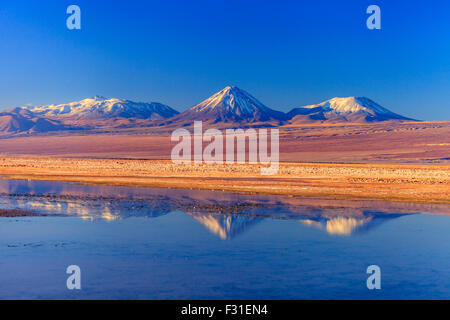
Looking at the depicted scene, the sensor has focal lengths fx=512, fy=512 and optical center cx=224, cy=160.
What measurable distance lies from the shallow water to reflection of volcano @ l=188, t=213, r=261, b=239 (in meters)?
0.04

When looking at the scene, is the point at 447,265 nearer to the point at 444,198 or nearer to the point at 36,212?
the point at 444,198

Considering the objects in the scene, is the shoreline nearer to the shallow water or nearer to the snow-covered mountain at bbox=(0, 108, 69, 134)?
the shallow water

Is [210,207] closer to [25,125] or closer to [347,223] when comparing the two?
[347,223]

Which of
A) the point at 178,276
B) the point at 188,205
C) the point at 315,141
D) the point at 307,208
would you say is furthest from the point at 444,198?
the point at 315,141

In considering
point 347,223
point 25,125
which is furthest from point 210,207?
point 25,125

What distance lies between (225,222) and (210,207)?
379cm

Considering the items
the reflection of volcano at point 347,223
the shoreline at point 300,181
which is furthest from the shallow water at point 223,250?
the shoreline at point 300,181

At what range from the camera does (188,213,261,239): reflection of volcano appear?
16234 millimetres

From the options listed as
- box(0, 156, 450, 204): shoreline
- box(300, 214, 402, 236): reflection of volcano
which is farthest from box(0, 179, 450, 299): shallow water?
box(0, 156, 450, 204): shoreline

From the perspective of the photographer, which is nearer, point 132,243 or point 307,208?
point 132,243

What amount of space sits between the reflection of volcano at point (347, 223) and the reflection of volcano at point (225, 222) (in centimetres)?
212
